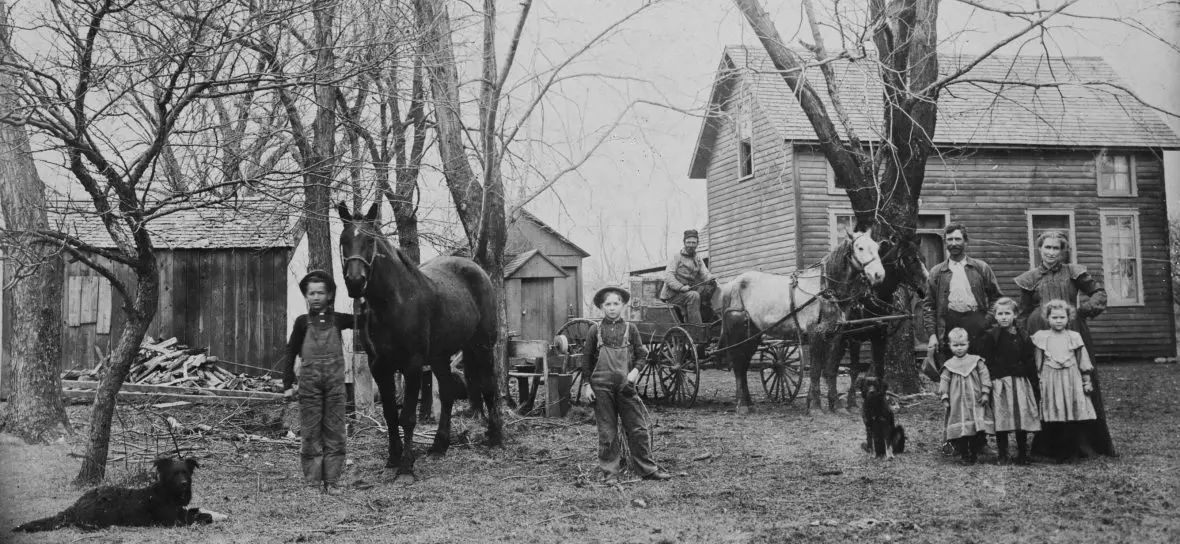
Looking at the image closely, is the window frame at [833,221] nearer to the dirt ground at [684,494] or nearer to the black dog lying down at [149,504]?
the dirt ground at [684,494]

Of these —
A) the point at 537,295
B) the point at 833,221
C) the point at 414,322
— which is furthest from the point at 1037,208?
the point at 414,322

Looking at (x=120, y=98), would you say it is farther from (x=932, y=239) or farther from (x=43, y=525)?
(x=932, y=239)

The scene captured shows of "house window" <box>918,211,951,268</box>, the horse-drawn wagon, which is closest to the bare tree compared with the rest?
the horse-drawn wagon

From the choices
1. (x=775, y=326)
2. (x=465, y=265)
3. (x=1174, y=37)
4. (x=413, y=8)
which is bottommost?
(x=775, y=326)

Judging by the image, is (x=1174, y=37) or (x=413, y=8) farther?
(x=413, y=8)

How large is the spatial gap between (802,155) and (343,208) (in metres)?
15.1

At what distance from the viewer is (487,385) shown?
9.21 metres

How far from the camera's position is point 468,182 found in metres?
11.1

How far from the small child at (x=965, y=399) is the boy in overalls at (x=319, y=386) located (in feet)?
16.4

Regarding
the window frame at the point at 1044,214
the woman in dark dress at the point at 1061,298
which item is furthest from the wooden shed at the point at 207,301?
the window frame at the point at 1044,214

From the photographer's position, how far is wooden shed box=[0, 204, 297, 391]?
15.6 meters

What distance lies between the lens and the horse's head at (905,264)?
35.2ft

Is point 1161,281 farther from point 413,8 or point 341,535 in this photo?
point 341,535

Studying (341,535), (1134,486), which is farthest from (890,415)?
(341,535)
